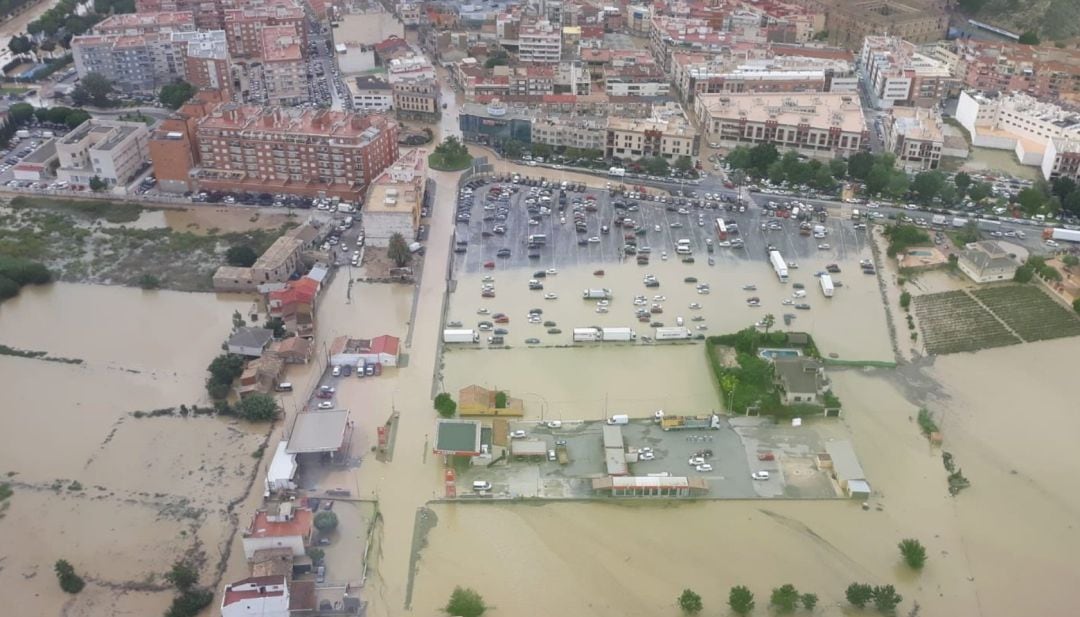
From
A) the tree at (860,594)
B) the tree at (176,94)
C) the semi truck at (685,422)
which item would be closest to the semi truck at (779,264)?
the semi truck at (685,422)

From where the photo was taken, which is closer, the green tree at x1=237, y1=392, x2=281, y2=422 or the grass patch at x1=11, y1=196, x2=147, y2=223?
the green tree at x1=237, y1=392, x2=281, y2=422

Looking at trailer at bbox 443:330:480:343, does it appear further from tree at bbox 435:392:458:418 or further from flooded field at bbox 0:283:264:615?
flooded field at bbox 0:283:264:615

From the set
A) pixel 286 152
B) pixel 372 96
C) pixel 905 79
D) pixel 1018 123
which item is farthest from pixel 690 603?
pixel 905 79

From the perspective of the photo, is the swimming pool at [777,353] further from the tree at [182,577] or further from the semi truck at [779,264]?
the tree at [182,577]

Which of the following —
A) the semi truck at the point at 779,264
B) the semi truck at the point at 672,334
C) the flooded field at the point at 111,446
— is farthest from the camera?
the semi truck at the point at 779,264

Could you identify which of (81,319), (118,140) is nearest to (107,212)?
(118,140)

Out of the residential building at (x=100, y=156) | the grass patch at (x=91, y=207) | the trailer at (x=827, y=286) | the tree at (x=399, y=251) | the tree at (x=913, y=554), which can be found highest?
the residential building at (x=100, y=156)

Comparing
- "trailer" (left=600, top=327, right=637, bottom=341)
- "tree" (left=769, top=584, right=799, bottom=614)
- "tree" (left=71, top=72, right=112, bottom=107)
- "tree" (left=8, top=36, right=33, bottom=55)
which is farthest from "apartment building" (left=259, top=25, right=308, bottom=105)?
"tree" (left=769, top=584, right=799, bottom=614)

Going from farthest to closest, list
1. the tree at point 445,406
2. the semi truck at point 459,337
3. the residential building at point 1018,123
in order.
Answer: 1. the residential building at point 1018,123
2. the semi truck at point 459,337
3. the tree at point 445,406
